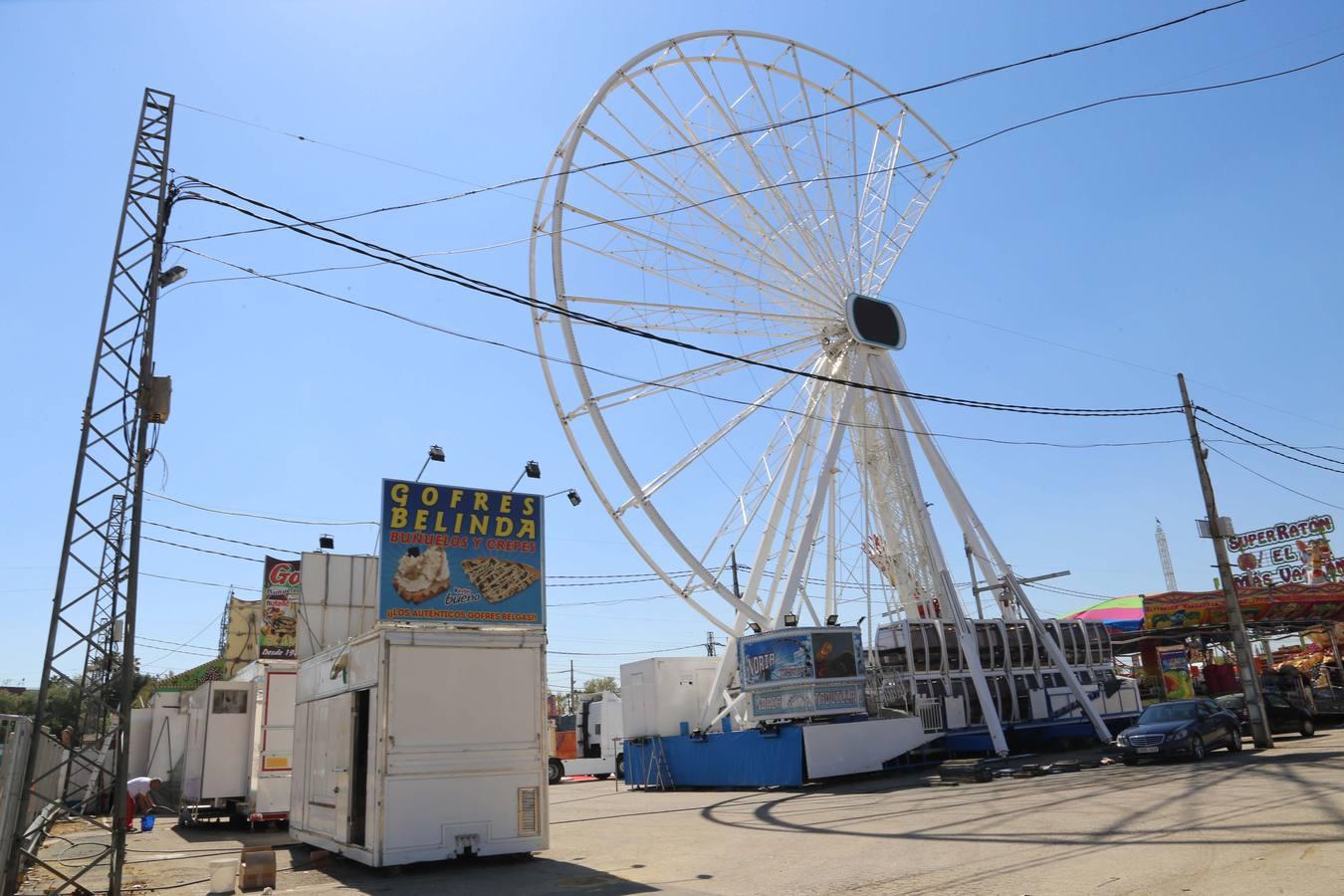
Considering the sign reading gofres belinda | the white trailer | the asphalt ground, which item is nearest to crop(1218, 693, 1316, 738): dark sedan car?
the asphalt ground

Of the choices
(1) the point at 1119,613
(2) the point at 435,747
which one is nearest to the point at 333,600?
(2) the point at 435,747

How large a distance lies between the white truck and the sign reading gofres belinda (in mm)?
19856

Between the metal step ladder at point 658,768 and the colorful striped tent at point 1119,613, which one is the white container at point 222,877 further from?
the colorful striped tent at point 1119,613

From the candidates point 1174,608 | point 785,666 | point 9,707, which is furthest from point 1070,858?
point 9,707

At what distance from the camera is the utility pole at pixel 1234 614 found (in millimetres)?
22797

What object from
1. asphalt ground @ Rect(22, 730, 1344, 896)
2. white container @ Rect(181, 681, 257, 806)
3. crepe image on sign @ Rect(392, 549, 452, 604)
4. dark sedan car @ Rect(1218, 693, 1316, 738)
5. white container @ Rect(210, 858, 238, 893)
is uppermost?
crepe image on sign @ Rect(392, 549, 452, 604)

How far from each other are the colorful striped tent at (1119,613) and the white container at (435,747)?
3351 centimetres

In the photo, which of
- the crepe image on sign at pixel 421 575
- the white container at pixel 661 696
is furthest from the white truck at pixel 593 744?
the crepe image on sign at pixel 421 575

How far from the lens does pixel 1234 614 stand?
23141mm

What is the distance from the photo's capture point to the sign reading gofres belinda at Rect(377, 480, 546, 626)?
13258mm

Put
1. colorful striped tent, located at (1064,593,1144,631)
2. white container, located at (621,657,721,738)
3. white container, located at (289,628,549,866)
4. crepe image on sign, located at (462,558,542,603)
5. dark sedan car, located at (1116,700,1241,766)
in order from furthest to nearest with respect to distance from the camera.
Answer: colorful striped tent, located at (1064,593,1144,631)
white container, located at (621,657,721,738)
dark sedan car, located at (1116,700,1241,766)
crepe image on sign, located at (462,558,542,603)
white container, located at (289,628,549,866)

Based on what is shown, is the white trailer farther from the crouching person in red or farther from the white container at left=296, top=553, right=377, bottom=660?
the white container at left=296, top=553, right=377, bottom=660

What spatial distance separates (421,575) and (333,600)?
22.0 ft

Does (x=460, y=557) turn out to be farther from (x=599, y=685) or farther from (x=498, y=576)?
(x=599, y=685)
